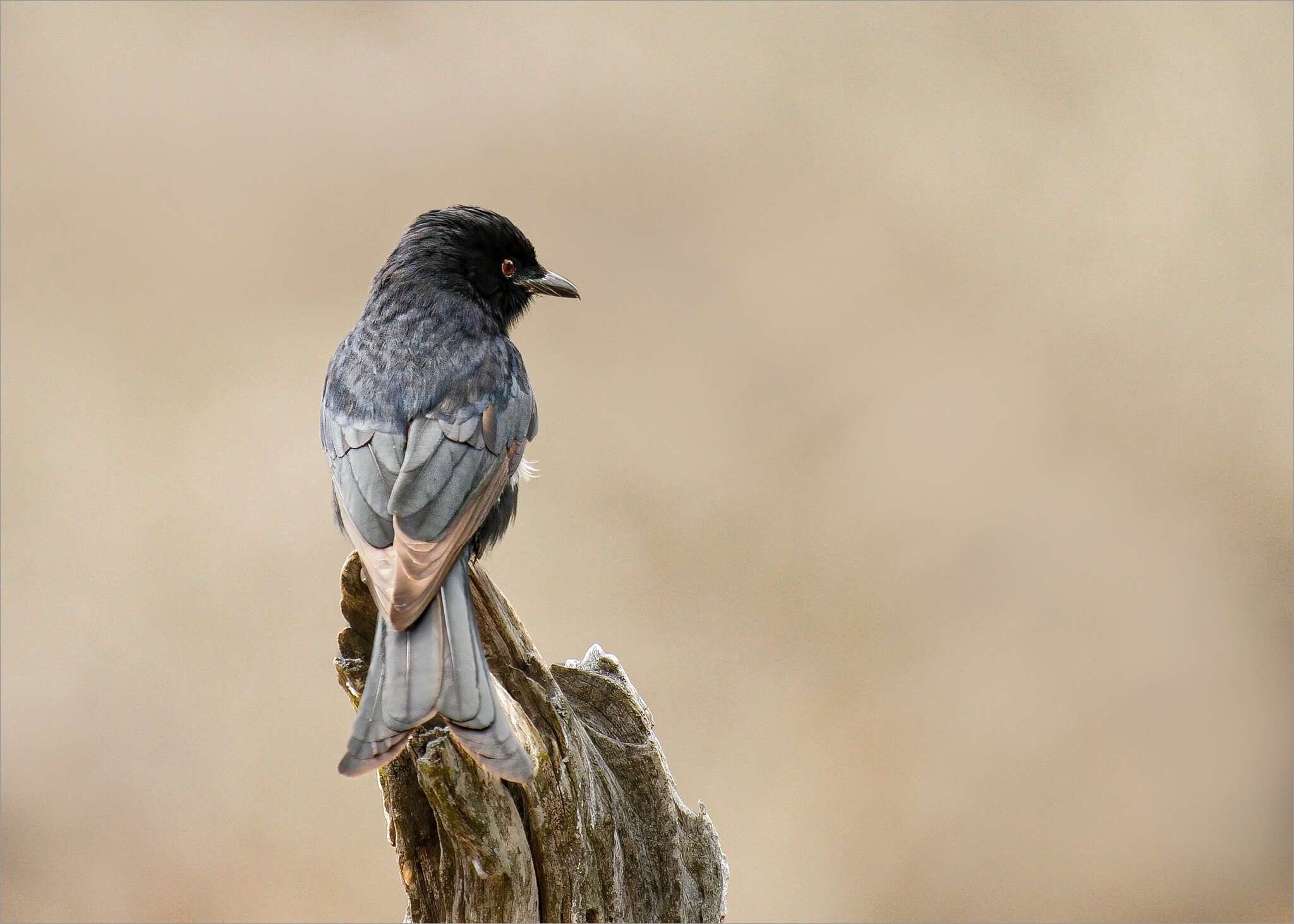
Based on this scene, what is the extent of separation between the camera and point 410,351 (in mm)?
3451

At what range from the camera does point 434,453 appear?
3082mm

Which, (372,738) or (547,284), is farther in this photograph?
(547,284)

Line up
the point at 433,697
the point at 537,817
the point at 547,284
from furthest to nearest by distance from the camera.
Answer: the point at 547,284 < the point at 537,817 < the point at 433,697

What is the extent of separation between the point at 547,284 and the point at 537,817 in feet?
6.56

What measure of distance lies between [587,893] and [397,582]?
1047 mm

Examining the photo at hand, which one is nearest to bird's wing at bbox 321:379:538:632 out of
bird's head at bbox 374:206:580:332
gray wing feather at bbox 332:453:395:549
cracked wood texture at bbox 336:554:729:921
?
gray wing feather at bbox 332:453:395:549

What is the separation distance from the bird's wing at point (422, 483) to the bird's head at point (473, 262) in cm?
58

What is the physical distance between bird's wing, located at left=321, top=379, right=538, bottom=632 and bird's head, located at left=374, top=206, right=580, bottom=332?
1.89 feet

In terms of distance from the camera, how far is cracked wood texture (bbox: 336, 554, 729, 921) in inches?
111

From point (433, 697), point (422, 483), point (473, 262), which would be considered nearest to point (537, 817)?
point (433, 697)

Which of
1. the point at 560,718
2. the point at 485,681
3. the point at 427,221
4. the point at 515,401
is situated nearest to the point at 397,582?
the point at 485,681

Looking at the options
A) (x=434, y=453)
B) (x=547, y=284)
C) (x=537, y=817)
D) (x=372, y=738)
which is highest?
(x=547, y=284)

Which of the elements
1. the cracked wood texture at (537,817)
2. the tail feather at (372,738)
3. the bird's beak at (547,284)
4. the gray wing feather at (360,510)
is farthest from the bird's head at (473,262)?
the tail feather at (372,738)

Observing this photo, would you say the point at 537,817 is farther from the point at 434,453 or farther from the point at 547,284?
the point at 547,284
